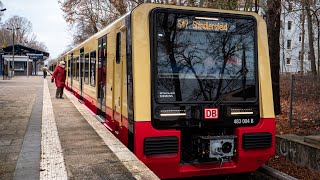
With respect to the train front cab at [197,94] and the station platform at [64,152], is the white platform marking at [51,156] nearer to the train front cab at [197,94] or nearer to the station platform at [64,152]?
the station platform at [64,152]

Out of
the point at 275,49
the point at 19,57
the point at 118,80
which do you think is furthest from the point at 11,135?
the point at 19,57

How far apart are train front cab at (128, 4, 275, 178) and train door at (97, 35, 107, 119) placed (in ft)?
9.93

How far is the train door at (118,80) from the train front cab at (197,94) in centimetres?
84

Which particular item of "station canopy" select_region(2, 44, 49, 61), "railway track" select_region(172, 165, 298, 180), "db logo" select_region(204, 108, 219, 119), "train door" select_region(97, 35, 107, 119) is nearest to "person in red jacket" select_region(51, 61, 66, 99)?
"train door" select_region(97, 35, 107, 119)

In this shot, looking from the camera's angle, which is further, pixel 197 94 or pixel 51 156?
pixel 197 94

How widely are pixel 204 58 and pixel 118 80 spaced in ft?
5.79

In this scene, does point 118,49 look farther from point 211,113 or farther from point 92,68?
point 92,68

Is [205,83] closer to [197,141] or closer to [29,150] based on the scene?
[197,141]

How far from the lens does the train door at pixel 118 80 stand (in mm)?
6633

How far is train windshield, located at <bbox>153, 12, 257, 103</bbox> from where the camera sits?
19.1ft

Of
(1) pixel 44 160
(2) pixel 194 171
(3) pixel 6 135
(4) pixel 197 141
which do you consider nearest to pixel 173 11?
(4) pixel 197 141

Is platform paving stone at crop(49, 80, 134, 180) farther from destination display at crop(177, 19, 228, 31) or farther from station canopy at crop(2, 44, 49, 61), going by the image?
station canopy at crop(2, 44, 49, 61)

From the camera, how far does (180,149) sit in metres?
5.88

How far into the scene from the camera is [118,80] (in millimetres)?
6980
